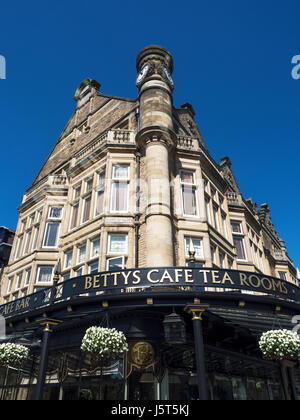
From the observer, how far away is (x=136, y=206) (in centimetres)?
1681

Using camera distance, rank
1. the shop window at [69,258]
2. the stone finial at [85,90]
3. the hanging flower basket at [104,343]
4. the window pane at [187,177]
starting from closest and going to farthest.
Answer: the hanging flower basket at [104,343] → the shop window at [69,258] → the window pane at [187,177] → the stone finial at [85,90]

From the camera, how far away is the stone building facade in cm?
1570

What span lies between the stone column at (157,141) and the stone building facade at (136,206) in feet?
0.18

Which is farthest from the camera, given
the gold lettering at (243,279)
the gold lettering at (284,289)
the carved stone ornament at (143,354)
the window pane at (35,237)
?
the window pane at (35,237)

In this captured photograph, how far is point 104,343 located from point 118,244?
736 centimetres

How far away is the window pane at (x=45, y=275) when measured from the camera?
18641mm

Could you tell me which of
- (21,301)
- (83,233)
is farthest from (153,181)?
(21,301)

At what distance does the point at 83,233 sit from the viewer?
56.9ft

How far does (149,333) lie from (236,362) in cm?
521

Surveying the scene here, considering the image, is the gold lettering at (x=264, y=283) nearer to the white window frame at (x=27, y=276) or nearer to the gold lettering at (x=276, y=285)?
the gold lettering at (x=276, y=285)

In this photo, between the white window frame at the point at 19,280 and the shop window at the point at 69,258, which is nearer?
the shop window at the point at 69,258

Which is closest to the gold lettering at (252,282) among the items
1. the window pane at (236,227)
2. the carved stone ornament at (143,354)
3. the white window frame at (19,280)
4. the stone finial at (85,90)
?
the carved stone ornament at (143,354)

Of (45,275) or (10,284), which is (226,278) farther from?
(10,284)

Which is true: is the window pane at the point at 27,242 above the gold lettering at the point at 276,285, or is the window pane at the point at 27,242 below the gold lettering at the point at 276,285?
above
